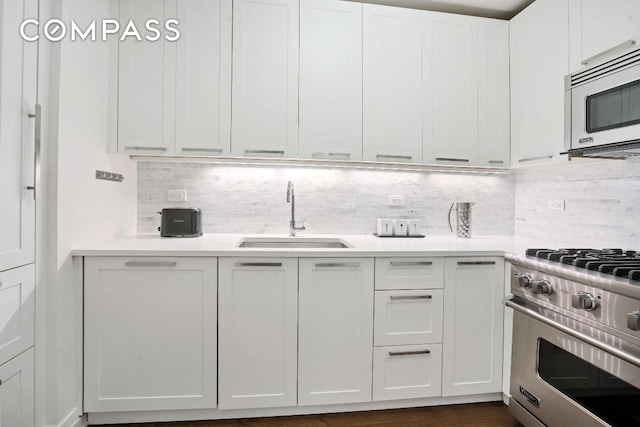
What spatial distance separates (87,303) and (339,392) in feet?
4.36

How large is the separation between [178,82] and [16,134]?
0.93 m

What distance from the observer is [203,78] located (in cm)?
213

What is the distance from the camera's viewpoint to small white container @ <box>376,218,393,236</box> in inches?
99.4

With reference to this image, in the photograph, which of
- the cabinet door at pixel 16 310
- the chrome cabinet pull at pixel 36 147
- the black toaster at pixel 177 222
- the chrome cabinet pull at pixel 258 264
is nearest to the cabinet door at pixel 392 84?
the chrome cabinet pull at pixel 258 264

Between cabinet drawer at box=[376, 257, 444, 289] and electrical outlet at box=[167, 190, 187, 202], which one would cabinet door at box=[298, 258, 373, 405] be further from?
electrical outlet at box=[167, 190, 187, 202]

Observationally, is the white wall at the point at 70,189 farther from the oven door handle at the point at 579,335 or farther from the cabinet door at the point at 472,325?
the oven door handle at the point at 579,335

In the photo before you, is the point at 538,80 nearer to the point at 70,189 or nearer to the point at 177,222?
the point at 177,222

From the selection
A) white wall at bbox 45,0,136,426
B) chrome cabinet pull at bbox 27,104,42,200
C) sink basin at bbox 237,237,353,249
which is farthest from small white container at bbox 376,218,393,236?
chrome cabinet pull at bbox 27,104,42,200

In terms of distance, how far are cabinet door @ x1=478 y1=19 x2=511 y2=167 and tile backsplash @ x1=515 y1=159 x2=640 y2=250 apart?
1.17 feet

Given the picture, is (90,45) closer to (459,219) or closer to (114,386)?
(114,386)

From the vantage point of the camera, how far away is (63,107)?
161 centimetres

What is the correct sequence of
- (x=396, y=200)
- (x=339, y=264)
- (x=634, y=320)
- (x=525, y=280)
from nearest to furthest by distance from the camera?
(x=634, y=320)
(x=525, y=280)
(x=339, y=264)
(x=396, y=200)

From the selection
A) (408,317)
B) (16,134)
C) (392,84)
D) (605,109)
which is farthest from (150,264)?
(605,109)

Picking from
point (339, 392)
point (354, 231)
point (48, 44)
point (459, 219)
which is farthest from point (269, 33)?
point (339, 392)
